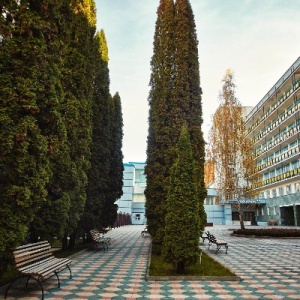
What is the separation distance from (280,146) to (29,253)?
38663mm

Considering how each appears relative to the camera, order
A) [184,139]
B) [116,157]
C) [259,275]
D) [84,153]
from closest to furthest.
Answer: [259,275] < [184,139] < [84,153] < [116,157]

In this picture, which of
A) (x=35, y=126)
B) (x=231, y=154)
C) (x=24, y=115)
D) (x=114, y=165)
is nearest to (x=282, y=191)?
(x=231, y=154)

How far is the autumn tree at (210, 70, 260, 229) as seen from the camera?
1050 inches

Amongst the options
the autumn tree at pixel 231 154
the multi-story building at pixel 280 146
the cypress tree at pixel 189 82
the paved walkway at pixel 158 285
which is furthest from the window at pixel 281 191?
the paved walkway at pixel 158 285

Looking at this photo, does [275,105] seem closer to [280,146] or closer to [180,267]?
[280,146]

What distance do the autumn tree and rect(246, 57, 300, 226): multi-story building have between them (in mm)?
4841

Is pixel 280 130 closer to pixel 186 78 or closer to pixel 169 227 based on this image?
pixel 186 78

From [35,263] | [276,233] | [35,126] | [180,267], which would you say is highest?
[35,126]

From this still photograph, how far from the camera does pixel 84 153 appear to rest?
11.9 metres

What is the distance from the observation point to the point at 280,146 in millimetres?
39531

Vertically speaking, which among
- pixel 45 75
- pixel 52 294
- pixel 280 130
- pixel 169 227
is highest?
pixel 280 130

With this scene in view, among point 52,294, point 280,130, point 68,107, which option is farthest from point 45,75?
point 280,130

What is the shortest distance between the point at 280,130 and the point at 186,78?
31.0 m

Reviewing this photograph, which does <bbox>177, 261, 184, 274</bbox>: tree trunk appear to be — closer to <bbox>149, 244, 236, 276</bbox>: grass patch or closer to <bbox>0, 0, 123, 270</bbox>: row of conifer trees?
<bbox>149, 244, 236, 276</bbox>: grass patch
